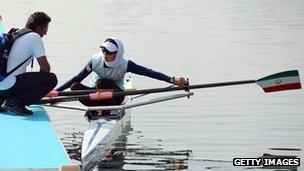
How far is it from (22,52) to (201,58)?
2073 centimetres

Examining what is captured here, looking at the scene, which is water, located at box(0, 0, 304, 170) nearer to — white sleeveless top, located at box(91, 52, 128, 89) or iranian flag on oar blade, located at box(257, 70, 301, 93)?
iranian flag on oar blade, located at box(257, 70, 301, 93)

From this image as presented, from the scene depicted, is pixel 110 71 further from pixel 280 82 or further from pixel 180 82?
pixel 280 82

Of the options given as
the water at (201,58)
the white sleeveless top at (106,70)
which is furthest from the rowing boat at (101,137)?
the white sleeveless top at (106,70)

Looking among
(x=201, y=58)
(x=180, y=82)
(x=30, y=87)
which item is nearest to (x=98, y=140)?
(x=30, y=87)

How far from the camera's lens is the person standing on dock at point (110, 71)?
14.6 metres

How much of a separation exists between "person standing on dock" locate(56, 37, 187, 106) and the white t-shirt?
6.83 ft

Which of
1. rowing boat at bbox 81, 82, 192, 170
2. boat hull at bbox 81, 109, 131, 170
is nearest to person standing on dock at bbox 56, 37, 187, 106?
rowing boat at bbox 81, 82, 192, 170

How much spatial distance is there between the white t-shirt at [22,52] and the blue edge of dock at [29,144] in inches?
23.5

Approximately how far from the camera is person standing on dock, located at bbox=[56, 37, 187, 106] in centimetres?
1463

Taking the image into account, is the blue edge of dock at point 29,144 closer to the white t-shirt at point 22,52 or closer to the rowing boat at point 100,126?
the white t-shirt at point 22,52

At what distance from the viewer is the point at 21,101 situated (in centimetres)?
1248

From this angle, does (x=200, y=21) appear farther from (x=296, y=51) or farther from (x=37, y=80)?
(x=37, y=80)

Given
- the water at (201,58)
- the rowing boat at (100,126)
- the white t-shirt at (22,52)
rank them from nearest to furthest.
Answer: the white t-shirt at (22,52), the rowing boat at (100,126), the water at (201,58)

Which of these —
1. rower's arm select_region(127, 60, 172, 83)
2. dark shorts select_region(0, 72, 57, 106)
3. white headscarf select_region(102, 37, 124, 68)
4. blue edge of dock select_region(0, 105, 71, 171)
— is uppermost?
white headscarf select_region(102, 37, 124, 68)
